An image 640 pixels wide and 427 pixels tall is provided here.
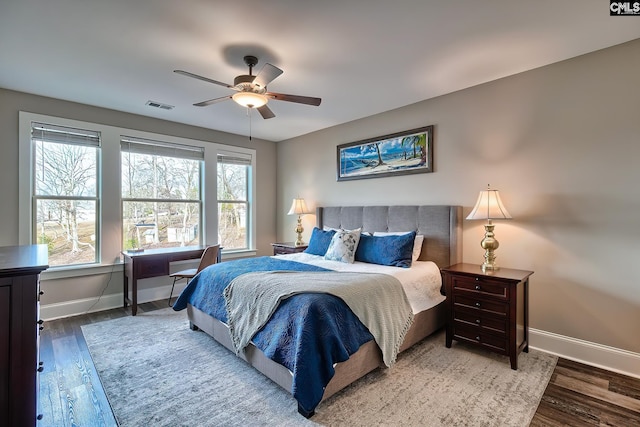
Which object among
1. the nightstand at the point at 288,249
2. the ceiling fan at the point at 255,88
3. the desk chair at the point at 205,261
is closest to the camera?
the ceiling fan at the point at 255,88

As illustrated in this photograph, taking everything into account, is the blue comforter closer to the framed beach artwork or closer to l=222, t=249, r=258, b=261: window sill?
the framed beach artwork

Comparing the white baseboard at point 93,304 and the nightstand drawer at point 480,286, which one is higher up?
the nightstand drawer at point 480,286

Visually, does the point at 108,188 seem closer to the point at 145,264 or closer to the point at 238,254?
the point at 145,264

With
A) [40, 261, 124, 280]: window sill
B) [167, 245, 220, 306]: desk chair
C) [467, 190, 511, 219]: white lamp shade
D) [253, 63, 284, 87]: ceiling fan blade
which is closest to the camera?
[253, 63, 284, 87]: ceiling fan blade

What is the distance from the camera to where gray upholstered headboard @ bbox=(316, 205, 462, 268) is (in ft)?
10.8

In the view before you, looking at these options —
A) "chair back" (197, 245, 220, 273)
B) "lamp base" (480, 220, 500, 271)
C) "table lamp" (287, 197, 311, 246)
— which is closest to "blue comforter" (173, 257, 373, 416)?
"lamp base" (480, 220, 500, 271)

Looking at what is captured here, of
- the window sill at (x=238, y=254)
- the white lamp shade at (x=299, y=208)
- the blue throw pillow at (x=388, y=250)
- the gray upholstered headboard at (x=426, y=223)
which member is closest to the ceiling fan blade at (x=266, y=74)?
the blue throw pillow at (x=388, y=250)

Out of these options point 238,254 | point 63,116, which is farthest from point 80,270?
point 238,254

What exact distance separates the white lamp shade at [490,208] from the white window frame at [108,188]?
390cm

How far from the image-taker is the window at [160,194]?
14.0 ft

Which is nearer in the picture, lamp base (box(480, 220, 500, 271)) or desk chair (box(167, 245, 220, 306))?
lamp base (box(480, 220, 500, 271))

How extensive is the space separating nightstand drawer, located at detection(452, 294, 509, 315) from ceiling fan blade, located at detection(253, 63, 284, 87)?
8.17ft

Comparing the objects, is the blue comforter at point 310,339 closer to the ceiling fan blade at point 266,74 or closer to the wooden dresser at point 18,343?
the wooden dresser at point 18,343

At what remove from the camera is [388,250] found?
3.25m
